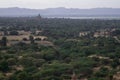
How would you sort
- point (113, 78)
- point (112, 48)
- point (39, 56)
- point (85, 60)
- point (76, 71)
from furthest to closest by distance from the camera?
1. point (112, 48)
2. point (39, 56)
3. point (85, 60)
4. point (76, 71)
5. point (113, 78)

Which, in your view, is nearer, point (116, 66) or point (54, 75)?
point (54, 75)

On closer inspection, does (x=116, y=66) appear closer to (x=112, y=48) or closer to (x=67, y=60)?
(x=67, y=60)

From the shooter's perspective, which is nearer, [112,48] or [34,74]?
[34,74]

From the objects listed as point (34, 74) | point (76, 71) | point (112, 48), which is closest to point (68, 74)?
point (76, 71)

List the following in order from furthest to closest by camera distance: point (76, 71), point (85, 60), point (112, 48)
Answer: point (112, 48) < point (85, 60) < point (76, 71)

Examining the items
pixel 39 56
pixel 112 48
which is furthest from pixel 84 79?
pixel 112 48

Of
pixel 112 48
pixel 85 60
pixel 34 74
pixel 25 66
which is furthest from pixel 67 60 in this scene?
pixel 112 48

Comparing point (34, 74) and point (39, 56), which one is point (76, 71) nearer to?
point (34, 74)

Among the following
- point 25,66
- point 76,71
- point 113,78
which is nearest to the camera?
point 113,78

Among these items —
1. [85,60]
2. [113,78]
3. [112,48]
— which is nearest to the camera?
[113,78]
